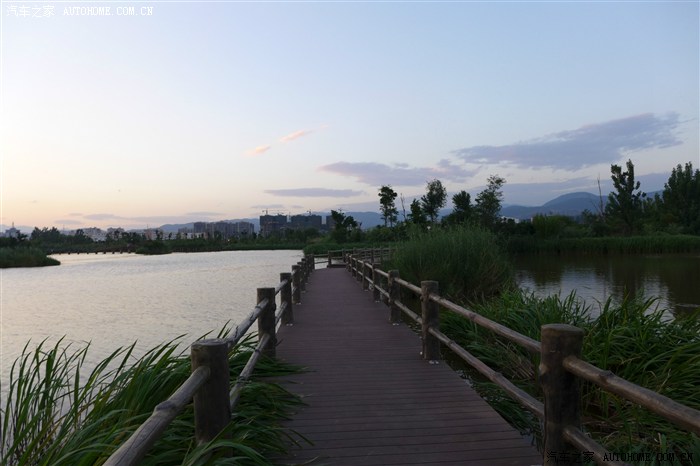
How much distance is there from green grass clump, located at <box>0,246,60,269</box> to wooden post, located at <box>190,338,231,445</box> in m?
54.9

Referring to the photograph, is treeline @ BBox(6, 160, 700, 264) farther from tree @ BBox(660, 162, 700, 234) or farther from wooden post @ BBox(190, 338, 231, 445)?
wooden post @ BBox(190, 338, 231, 445)

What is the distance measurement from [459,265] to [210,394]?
1001cm

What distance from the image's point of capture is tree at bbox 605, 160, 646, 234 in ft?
157

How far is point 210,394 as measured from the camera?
2.67 m

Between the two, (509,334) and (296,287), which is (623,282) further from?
(509,334)

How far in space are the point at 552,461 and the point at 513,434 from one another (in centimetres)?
73

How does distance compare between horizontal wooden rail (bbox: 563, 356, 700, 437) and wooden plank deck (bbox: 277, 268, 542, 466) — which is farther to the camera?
wooden plank deck (bbox: 277, 268, 542, 466)

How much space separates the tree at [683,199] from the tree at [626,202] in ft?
9.31

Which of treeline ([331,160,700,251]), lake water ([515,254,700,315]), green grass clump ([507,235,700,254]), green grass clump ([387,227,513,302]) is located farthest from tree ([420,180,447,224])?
green grass clump ([387,227,513,302])

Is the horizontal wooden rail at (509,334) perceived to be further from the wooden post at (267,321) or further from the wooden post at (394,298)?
the wooden post at (394,298)

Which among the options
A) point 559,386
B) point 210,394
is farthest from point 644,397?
point 210,394

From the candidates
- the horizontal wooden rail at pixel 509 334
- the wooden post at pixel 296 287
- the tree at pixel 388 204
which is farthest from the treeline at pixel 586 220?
the horizontal wooden rail at pixel 509 334

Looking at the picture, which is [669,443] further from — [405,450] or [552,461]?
[405,450]

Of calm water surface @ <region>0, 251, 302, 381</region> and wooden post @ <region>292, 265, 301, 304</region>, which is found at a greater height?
wooden post @ <region>292, 265, 301, 304</region>
